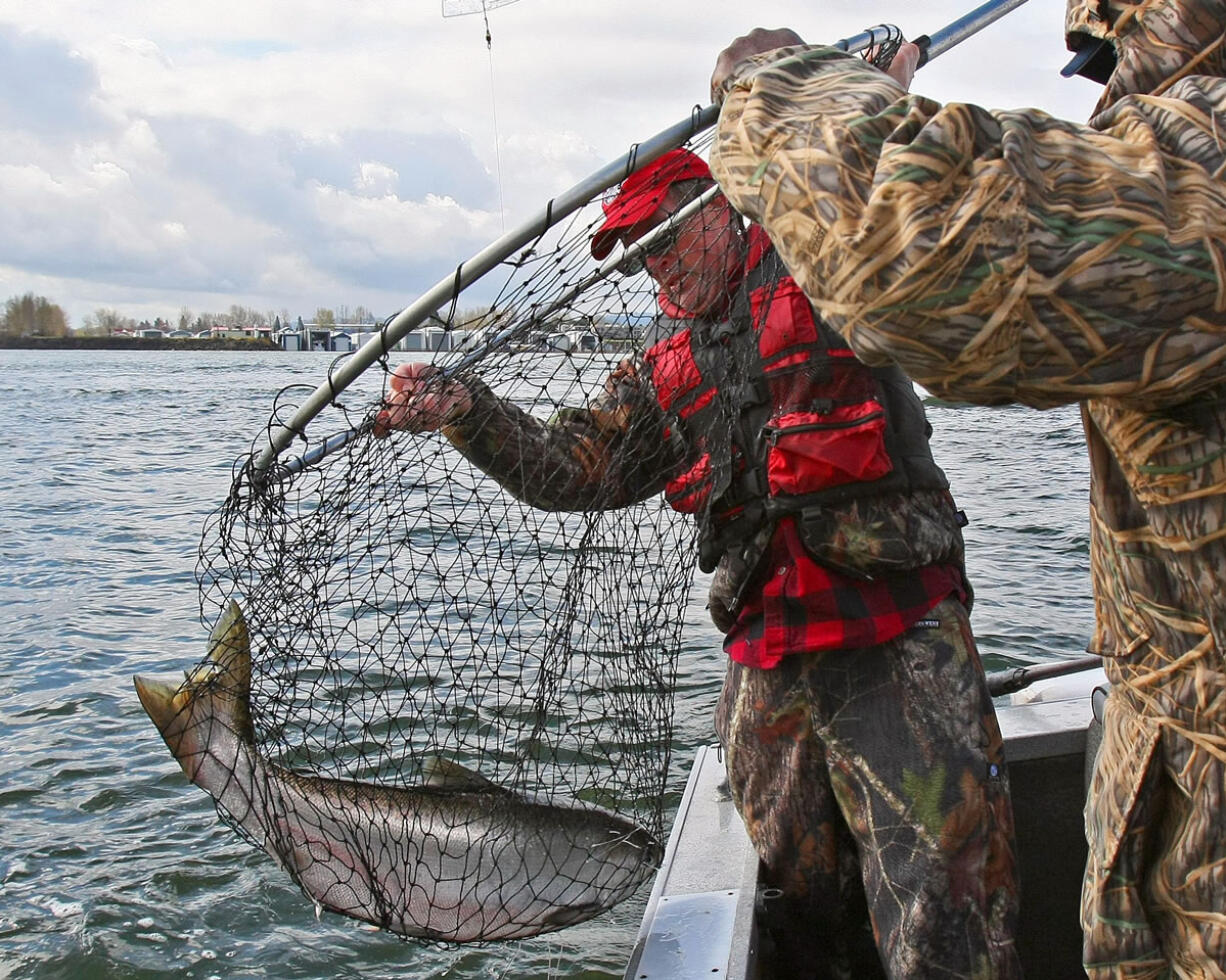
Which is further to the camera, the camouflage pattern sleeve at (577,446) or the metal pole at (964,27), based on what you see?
the camouflage pattern sleeve at (577,446)

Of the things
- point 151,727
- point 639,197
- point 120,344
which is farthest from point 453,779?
point 120,344

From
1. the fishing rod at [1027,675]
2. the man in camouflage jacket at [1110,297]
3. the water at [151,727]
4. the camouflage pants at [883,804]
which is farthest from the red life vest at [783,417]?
the water at [151,727]

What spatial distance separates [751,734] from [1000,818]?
654 mm

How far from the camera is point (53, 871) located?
6145 millimetres

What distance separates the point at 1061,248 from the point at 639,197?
1.87m

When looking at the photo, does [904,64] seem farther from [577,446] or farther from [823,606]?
[577,446]

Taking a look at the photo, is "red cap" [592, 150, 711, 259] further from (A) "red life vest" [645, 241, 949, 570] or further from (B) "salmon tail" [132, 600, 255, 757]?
(B) "salmon tail" [132, 600, 255, 757]

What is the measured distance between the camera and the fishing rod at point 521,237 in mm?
2572

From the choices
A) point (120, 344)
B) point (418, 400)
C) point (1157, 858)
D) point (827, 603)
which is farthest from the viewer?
point (120, 344)

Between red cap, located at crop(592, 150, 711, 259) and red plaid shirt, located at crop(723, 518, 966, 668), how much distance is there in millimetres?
883

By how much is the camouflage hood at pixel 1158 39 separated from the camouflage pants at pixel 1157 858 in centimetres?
91

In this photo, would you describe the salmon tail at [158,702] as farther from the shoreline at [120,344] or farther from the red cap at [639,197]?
the shoreline at [120,344]

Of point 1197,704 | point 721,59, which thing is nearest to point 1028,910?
point 1197,704

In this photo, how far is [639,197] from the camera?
3.10 meters
